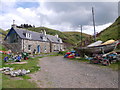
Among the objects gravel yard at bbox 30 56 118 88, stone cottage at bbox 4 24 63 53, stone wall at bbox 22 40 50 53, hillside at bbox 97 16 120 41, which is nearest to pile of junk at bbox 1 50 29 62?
gravel yard at bbox 30 56 118 88

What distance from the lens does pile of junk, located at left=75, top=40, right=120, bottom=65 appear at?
34.2 ft

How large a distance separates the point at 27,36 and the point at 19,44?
11.0 feet

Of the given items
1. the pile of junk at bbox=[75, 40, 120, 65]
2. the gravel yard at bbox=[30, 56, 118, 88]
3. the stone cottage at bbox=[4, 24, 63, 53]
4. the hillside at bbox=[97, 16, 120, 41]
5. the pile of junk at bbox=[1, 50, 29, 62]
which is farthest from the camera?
the hillside at bbox=[97, 16, 120, 41]

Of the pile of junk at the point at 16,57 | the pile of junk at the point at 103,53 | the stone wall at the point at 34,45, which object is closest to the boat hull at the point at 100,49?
the pile of junk at the point at 103,53

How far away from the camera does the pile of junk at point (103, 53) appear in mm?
10413

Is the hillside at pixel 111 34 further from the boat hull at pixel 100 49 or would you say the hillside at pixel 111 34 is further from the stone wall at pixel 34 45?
the stone wall at pixel 34 45

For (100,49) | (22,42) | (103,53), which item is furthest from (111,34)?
(22,42)

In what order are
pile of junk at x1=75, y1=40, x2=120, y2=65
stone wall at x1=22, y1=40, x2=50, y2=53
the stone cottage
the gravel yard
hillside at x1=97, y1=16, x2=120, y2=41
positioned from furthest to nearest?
1. hillside at x1=97, y1=16, x2=120, y2=41
2. stone wall at x1=22, y1=40, x2=50, y2=53
3. the stone cottage
4. pile of junk at x1=75, y1=40, x2=120, y2=65
5. the gravel yard

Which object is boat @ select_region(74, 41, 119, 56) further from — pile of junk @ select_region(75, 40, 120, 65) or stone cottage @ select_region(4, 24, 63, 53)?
stone cottage @ select_region(4, 24, 63, 53)

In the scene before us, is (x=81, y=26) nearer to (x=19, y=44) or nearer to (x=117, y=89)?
(x=19, y=44)

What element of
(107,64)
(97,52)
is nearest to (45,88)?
(107,64)

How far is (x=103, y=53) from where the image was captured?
554 inches

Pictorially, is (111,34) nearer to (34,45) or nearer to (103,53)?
(103,53)

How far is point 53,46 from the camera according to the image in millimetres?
37156
